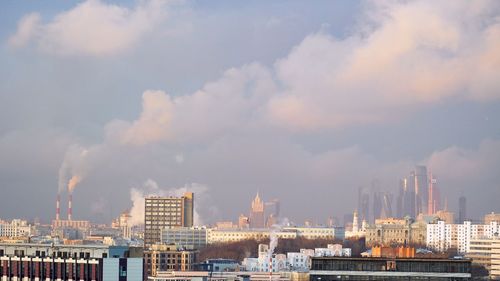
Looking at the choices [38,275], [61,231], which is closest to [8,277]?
[38,275]

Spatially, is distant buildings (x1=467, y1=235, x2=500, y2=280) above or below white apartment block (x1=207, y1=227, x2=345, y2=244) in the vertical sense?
below

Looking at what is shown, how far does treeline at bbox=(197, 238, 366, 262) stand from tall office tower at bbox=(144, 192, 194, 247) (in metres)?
6.73

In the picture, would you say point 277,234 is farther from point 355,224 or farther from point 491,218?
point 491,218

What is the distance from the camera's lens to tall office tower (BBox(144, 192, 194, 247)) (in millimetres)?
79613

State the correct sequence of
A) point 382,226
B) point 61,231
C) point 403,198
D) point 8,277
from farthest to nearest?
point 403,198 < point 382,226 < point 61,231 < point 8,277

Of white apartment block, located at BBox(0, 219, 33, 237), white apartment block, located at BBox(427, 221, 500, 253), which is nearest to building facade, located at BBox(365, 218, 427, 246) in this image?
white apartment block, located at BBox(427, 221, 500, 253)

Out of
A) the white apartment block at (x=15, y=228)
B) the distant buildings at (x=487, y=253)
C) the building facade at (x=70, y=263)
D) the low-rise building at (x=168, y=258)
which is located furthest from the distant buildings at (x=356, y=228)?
the building facade at (x=70, y=263)

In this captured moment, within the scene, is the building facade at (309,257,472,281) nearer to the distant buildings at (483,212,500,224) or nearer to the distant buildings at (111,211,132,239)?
the distant buildings at (483,212,500,224)

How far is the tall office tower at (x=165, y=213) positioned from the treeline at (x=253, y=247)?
6729 millimetres

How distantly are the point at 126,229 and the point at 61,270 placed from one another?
5077 centimetres

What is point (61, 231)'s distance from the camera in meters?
63.6

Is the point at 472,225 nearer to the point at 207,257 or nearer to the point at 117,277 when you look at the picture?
the point at 207,257

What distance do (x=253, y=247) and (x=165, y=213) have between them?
12.3 metres

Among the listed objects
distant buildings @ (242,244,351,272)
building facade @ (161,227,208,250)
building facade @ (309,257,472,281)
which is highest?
building facade @ (161,227,208,250)
